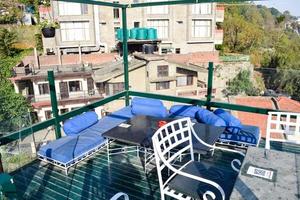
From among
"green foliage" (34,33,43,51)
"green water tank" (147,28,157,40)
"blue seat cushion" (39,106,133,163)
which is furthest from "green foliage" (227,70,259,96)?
"green foliage" (34,33,43,51)

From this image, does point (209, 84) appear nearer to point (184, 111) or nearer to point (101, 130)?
point (184, 111)

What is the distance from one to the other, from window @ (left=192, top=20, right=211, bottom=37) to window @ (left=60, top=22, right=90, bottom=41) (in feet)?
31.6

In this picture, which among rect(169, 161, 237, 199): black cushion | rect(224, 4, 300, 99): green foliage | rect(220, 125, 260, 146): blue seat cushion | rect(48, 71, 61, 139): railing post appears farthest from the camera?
rect(224, 4, 300, 99): green foliage

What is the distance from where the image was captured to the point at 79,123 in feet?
12.9

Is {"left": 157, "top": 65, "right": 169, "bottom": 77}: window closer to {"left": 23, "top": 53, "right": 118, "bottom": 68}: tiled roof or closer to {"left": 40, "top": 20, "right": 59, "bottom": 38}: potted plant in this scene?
{"left": 23, "top": 53, "right": 118, "bottom": 68}: tiled roof

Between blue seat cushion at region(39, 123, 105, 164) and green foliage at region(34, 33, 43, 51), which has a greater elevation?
green foliage at region(34, 33, 43, 51)

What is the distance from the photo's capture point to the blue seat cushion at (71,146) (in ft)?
10.5

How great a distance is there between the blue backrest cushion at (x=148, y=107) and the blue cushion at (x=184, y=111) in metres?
0.13

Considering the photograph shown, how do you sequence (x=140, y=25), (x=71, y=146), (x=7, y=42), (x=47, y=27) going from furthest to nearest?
(x=140, y=25)
(x=7, y=42)
(x=47, y=27)
(x=71, y=146)

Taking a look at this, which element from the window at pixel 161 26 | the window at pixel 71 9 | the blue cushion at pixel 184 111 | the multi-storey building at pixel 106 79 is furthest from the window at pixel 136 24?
the blue cushion at pixel 184 111

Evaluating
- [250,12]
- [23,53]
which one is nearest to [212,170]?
[23,53]

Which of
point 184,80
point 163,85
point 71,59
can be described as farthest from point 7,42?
point 184,80

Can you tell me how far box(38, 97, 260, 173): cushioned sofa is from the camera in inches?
129

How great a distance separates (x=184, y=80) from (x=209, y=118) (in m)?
14.5
